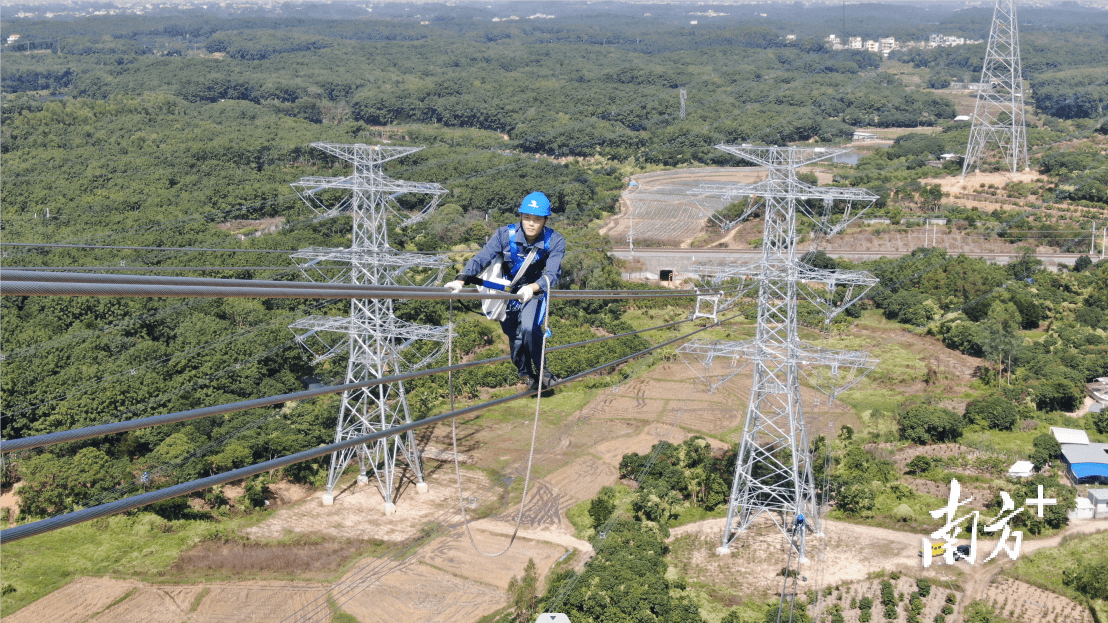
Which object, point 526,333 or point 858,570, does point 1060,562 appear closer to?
point 858,570

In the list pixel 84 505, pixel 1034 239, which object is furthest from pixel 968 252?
pixel 84 505

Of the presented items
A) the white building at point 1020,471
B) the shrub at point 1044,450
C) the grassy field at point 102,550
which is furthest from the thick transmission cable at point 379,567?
the shrub at point 1044,450

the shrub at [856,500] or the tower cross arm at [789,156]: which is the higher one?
the tower cross arm at [789,156]

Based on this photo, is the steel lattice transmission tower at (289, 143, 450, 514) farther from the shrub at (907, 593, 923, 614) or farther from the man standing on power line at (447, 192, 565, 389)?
the man standing on power line at (447, 192, 565, 389)

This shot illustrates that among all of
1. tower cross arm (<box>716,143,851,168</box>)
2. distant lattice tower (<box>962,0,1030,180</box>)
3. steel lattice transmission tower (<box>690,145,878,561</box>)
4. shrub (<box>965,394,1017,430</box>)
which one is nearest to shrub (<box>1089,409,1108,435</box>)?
shrub (<box>965,394,1017,430</box>)

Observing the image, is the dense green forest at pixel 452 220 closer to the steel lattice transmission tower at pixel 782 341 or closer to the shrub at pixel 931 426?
the shrub at pixel 931 426

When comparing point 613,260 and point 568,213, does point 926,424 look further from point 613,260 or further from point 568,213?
point 568,213
